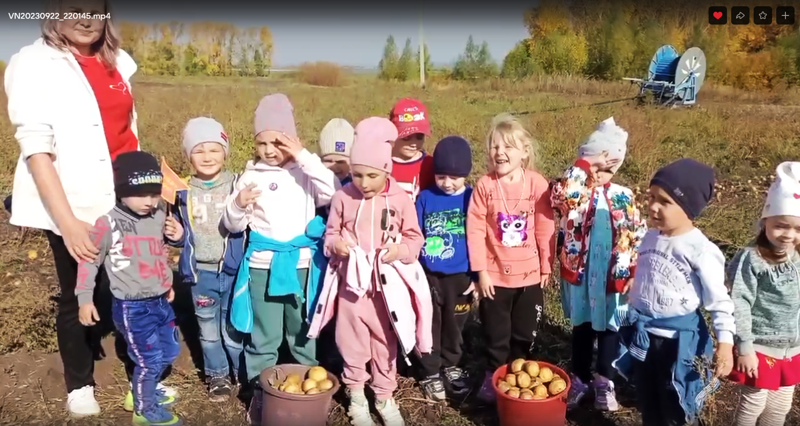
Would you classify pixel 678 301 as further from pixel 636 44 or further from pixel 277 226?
pixel 636 44

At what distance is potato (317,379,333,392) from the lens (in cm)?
306

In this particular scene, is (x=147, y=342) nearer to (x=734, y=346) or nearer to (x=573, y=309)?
(x=573, y=309)

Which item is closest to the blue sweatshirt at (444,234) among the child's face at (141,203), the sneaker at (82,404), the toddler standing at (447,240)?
the toddler standing at (447,240)

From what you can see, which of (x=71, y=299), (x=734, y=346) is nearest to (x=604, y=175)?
(x=734, y=346)

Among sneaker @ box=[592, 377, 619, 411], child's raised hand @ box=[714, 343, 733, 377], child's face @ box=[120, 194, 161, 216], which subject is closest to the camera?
child's raised hand @ box=[714, 343, 733, 377]

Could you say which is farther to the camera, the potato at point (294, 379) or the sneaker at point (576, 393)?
the sneaker at point (576, 393)

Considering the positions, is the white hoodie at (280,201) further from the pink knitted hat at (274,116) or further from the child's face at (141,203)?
the child's face at (141,203)

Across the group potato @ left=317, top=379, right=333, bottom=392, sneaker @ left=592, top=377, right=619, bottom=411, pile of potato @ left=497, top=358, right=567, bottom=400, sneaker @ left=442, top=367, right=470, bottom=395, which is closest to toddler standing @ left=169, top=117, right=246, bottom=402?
potato @ left=317, top=379, right=333, bottom=392

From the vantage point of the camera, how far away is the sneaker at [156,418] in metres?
3.16

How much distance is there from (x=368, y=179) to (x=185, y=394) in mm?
1632

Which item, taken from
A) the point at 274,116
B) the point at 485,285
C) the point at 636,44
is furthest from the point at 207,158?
the point at 636,44

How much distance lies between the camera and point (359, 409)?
3234mm

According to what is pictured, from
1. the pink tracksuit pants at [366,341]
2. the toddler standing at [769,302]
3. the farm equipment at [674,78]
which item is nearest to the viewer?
the toddler standing at [769,302]

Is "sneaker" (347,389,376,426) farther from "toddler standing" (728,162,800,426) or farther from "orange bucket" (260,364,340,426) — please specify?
"toddler standing" (728,162,800,426)
